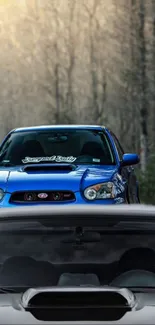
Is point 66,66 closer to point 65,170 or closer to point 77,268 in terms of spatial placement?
point 65,170

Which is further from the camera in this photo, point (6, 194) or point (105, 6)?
point (105, 6)

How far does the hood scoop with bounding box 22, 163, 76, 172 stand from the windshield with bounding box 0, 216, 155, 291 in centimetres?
551

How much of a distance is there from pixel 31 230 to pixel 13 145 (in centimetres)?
824

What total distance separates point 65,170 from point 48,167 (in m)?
0.32

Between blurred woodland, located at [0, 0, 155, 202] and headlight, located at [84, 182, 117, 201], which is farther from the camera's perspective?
blurred woodland, located at [0, 0, 155, 202]

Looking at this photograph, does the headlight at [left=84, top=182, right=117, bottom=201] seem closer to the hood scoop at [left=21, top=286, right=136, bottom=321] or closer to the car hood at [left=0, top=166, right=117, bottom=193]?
the car hood at [left=0, top=166, right=117, bottom=193]

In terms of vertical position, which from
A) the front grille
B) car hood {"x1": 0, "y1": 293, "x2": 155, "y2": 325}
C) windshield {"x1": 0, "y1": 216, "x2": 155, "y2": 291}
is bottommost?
the front grille

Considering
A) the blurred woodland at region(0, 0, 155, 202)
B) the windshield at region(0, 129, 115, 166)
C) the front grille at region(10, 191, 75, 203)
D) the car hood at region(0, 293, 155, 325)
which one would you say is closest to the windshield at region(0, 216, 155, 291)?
the car hood at region(0, 293, 155, 325)

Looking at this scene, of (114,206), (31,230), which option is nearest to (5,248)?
(31,230)

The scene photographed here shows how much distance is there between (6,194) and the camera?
11578 mm

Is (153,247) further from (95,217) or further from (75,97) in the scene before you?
(75,97)

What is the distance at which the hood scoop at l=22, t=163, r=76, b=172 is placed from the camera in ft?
39.9

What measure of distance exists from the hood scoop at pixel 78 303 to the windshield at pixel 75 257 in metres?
0.60

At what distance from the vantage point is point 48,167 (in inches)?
485
